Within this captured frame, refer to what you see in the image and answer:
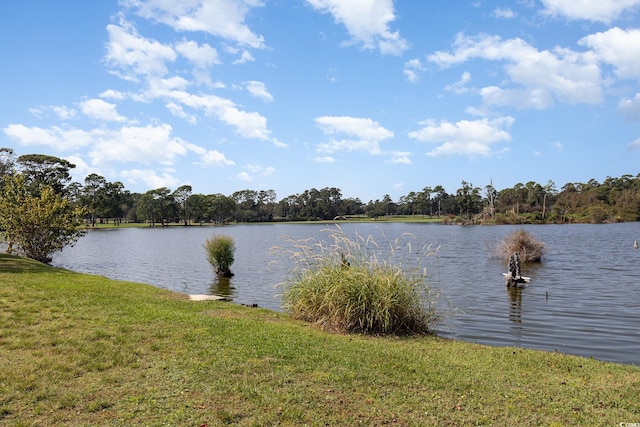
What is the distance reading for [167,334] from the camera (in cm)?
781

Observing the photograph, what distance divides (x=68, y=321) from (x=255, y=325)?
3604 millimetres

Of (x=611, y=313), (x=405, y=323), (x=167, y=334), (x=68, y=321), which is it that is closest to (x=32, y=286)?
(x=68, y=321)

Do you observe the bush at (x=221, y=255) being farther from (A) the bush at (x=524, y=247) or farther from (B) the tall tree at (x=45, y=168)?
(B) the tall tree at (x=45, y=168)

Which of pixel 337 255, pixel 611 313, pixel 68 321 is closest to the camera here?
pixel 68 321

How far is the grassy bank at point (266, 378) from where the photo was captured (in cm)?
A: 488

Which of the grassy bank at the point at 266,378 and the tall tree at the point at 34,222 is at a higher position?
the tall tree at the point at 34,222

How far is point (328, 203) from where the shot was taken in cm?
15825

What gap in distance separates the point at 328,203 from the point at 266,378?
500 ft

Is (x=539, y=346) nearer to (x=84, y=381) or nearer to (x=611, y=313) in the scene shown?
(x=611, y=313)

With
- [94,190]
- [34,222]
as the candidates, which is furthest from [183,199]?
[34,222]

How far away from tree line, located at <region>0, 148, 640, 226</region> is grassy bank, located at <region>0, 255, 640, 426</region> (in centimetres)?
5210

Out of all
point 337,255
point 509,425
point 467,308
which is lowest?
point 467,308

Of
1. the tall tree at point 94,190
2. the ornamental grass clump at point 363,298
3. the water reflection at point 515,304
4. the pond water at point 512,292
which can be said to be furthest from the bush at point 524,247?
the tall tree at point 94,190

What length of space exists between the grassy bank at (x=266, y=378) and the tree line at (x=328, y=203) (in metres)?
52.1
